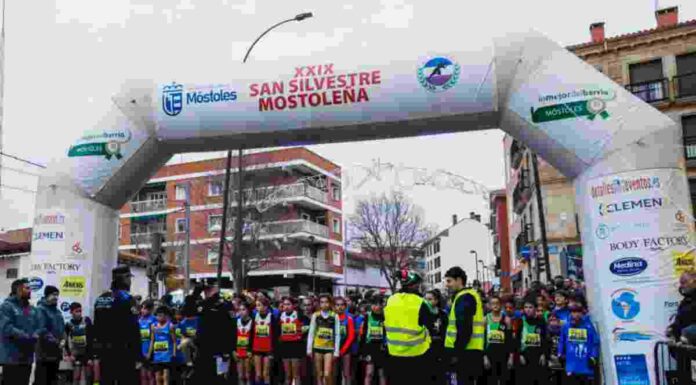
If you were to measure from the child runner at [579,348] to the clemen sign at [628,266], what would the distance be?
103 cm

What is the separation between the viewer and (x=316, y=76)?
10234mm

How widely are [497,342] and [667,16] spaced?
28.0 m

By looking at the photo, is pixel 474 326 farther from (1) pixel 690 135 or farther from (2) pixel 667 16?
(2) pixel 667 16

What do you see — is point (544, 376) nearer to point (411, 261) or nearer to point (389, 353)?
point (389, 353)

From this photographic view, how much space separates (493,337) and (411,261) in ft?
132

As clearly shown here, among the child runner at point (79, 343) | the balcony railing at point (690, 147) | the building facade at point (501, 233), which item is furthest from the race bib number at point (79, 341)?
the building facade at point (501, 233)

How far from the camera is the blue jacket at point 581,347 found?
9297 mm

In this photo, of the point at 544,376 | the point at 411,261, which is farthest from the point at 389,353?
the point at 411,261

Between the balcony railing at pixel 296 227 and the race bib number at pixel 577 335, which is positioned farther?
the balcony railing at pixel 296 227

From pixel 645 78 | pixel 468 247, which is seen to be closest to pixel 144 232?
pixel 645 78

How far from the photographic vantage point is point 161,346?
39.8 ft

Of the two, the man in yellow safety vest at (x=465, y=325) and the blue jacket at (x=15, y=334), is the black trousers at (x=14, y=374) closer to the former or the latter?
the blue jacket at (x=15, y=334)

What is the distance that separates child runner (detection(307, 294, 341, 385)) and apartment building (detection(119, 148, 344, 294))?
25.6m

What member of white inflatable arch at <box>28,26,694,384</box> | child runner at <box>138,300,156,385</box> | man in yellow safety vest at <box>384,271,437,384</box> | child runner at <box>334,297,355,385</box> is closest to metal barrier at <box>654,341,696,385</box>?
white inflatable arch at <box>28,26,694,384</box>
